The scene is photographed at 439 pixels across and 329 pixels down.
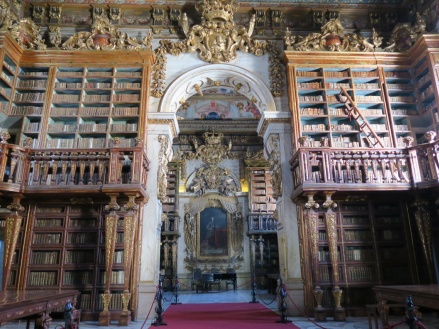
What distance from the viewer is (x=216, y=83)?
8711mm

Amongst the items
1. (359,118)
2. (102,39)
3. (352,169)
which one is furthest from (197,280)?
(102,39)

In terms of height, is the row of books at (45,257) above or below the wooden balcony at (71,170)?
below

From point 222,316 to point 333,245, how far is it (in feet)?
7.92

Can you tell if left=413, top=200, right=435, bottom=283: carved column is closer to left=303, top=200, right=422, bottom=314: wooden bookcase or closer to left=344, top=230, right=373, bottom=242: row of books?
left=303, top=200, right=422, bottom=314: wooden bookcase

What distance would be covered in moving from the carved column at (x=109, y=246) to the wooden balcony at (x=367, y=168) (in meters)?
3.38

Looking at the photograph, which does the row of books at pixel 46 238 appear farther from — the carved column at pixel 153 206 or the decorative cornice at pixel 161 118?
the decorative cornice at pixel 161 118

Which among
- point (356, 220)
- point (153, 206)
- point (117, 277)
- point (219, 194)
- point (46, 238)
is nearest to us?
point (117, 277)

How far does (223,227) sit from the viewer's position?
510 inches

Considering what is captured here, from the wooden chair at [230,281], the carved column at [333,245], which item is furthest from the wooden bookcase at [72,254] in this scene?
the wooden chair at [230,281]

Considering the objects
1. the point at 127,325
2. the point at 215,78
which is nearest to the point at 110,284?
the point at 127,325

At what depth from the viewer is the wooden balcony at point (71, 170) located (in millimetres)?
6176

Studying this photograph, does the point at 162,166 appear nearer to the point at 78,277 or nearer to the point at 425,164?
the point at 78,277

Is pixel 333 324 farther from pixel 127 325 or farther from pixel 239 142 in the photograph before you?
pixel 239 142

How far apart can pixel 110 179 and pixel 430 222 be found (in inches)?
231
